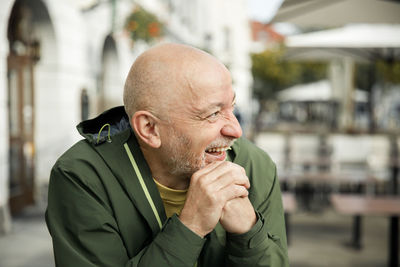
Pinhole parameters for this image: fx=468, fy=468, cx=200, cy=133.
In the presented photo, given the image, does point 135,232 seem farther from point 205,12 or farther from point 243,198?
point 205,12

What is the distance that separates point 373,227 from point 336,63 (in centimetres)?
851

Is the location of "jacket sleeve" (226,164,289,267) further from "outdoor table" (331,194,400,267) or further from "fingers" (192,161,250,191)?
"outdoor table" (331,194,400,267)

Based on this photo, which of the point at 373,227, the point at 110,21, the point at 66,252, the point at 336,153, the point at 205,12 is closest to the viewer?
the point at 66,252

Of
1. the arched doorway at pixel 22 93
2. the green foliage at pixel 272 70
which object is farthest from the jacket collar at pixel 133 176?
the green foliage at pixel 272 70

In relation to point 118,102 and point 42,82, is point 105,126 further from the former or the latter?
point 118,102

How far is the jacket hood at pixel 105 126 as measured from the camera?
1.39 m

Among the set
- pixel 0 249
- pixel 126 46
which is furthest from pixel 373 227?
pixel 126 46

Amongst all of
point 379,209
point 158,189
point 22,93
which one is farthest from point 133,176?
point 22,93

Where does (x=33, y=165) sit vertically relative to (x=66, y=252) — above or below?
below

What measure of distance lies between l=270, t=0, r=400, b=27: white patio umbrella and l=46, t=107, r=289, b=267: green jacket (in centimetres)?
366

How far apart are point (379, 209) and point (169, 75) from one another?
387cm

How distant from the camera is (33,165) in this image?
23.1 feet

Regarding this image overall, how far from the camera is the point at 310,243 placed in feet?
19.4

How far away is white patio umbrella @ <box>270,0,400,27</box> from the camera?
15.0ft
